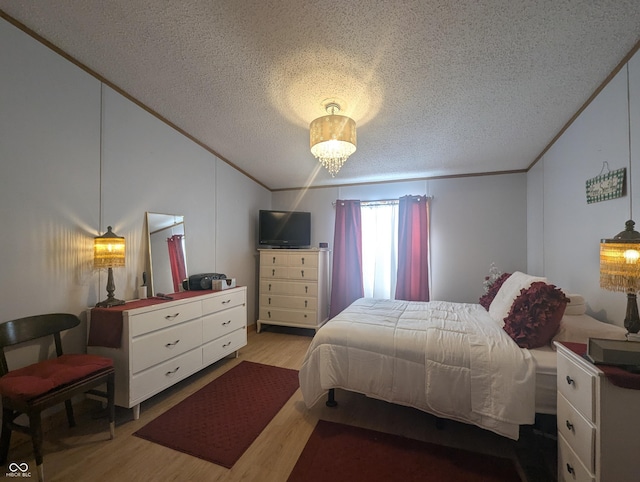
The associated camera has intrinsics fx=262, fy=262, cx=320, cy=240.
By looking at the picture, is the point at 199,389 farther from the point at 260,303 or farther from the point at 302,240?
the point at 302,240

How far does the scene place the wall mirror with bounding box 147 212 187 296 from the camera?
2643mm

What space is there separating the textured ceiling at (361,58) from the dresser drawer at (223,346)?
7.61ft

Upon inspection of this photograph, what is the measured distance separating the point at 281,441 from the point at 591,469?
160 centimetres

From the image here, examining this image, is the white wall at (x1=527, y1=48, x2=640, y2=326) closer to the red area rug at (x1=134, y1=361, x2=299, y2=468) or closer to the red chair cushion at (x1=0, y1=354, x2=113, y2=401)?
the red area rug at (x1=134, y1=361, x2=299, y2=468)

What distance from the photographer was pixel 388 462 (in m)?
1.58

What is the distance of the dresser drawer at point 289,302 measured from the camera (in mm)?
3869

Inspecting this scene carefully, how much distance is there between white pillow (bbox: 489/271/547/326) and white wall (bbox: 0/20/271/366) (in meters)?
3.29

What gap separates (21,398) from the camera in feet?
4.57

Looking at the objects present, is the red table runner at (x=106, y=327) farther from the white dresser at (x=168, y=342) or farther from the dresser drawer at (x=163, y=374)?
the dresser drawer at (x=163, y=374)

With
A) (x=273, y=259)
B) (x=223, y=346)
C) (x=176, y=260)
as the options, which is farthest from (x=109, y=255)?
(x=273, y=259)

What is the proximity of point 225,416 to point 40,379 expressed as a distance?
1155mm

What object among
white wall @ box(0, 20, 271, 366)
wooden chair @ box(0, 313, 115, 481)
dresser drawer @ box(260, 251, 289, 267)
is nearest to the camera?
wooden chair @ box(0, 313, 115, 481)

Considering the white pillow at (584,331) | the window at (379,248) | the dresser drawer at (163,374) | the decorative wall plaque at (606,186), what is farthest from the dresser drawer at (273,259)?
the decorative wall plaque at (606,186)

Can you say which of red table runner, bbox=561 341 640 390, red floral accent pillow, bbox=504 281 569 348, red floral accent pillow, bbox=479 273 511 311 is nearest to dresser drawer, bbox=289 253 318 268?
red floral accent pillow, bbox=479 273 511 311
